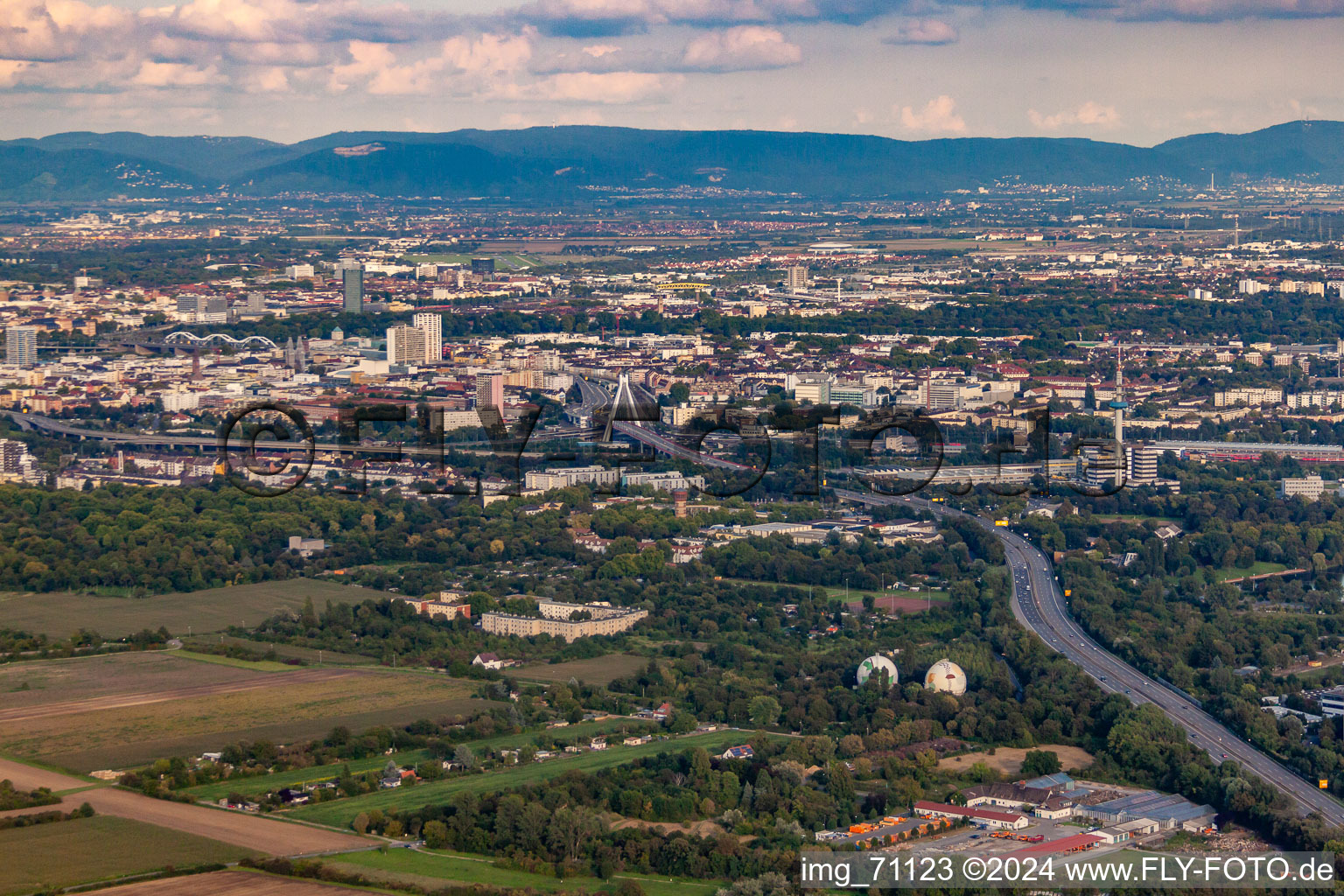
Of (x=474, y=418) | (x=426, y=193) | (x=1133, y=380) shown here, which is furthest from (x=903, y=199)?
(x=474, y=418)

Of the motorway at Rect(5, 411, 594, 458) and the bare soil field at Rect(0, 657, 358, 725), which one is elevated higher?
the motorway at Rect(5, 411, 594, 458)

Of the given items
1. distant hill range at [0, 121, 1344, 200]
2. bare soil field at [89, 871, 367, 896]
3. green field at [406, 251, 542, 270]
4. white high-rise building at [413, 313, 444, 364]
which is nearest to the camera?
bare soil field at [89, 871, 367, 896]

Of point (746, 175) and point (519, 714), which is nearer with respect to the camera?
point (519, 714)

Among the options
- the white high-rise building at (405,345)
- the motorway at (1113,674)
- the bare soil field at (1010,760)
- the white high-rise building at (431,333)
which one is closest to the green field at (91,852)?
the bare soil field at (1010,760)

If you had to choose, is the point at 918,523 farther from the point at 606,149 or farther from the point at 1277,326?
the point at 606,149

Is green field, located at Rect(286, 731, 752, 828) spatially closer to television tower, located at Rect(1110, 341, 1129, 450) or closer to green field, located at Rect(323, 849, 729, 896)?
green field, located at Rect(323, 849, 729, 896)

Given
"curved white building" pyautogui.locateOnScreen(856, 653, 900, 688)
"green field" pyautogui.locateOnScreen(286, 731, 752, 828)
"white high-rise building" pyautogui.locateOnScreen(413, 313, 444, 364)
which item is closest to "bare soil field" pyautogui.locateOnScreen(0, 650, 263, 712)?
"green field" pyautogui.locateOnScreen(286, 731, 752, 828)

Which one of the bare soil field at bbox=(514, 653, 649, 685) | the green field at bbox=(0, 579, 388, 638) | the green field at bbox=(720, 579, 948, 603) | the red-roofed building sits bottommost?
the green field at bbox=(0, 579, 388, 638)
